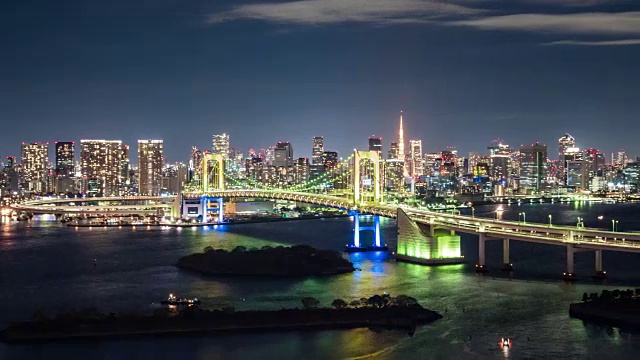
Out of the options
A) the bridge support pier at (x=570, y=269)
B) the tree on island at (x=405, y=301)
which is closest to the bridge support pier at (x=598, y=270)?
the bridge support pier at (x=570, y=269)

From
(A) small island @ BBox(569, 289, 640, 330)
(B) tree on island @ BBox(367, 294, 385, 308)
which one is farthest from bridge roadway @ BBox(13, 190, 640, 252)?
(B) tree on island @ BBox(367, 294, 385, 308)

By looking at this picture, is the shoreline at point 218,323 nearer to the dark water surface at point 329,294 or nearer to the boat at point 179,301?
the dark water surface at point 329,294

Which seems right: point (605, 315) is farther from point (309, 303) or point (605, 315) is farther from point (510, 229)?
point (510, 229)

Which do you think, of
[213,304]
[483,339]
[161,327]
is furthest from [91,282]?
[483,339]

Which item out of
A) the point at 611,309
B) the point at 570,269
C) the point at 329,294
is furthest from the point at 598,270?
the point at 329,294

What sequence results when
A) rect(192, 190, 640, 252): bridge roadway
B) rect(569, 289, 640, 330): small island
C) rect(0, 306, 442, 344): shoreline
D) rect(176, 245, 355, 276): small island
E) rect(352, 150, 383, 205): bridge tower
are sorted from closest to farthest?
rect(0, 306, 442, 344): shoreline → rect(569, 289, 640, 330): small island → rect(192, 190, 640, 252): bridge roadway → rect(176, 245, 355, 276): small island → rect(352, 150, 383, 205): bridge tower

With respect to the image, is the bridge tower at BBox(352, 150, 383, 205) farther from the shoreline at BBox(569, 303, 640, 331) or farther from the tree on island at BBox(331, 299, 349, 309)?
the shoreline at BBox(569, 303, 640, 331)
